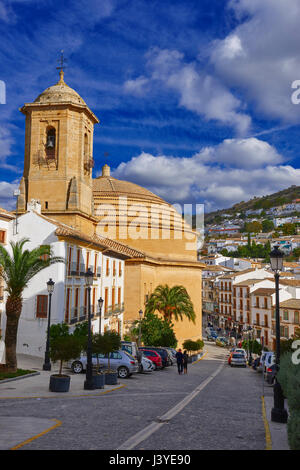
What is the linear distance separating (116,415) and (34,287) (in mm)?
18255

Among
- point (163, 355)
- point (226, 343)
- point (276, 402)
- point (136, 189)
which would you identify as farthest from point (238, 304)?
point (276, 402)

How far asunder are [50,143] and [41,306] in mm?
17354

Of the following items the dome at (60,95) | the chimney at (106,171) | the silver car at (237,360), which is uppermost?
the chimney at (106,171)

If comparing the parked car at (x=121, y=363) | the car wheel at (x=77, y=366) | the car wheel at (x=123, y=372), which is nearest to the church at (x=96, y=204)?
the car wheel at (x=77, y=366)

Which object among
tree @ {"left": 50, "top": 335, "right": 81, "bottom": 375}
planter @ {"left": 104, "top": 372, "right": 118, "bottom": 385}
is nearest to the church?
planter @ {"left": 104, "top": 372, "right": 118, "bottom": 385}

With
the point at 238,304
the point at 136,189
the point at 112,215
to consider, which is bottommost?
the point at 238,304

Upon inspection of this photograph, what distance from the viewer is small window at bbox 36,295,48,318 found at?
28.0 metres

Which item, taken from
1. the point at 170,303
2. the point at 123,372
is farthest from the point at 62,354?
the point at 170,303

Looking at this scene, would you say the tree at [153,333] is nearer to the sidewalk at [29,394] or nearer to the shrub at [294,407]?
the sidewalk at [29,394]

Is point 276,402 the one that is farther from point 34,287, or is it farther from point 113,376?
point 34,287

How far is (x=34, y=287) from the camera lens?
2847 cm

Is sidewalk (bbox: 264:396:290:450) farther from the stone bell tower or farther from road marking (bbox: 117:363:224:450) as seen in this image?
the stone bell tower

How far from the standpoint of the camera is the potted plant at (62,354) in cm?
1573

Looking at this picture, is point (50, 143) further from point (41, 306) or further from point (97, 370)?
point (97, 370)
